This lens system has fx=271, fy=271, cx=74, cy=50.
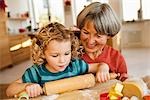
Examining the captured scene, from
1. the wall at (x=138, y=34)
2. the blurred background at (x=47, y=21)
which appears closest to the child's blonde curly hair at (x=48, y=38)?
the blurred background at (x=47, y=21)

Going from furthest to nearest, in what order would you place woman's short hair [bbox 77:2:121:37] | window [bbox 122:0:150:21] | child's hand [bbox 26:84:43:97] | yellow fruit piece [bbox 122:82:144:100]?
window [bbox 122:0:150:21] → woman's short hair [bbox 77:2:121:37] → child's hand [bbox 26:84:43:97] → yellow fruit piece [bbox 122:82:144:100]

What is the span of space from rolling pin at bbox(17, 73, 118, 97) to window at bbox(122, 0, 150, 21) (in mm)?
1614

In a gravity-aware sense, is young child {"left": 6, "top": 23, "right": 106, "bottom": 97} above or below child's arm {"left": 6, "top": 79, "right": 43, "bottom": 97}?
above

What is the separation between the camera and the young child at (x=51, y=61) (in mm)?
651

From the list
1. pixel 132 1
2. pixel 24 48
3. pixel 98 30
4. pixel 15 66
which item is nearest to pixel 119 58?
pixel 98 30

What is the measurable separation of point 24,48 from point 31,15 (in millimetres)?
638

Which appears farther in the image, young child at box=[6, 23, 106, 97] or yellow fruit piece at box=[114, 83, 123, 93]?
young child at box=[6, 23, 106, 97]

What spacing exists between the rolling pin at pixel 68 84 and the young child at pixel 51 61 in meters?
0.02

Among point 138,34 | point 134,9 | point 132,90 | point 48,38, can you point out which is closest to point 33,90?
point 48,38

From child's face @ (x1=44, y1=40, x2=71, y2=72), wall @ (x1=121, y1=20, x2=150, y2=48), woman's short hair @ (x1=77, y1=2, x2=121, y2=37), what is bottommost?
wall @ (x1=121, y1=20, x2=150, y2=48)

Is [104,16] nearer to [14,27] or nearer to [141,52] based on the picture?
[141,52]

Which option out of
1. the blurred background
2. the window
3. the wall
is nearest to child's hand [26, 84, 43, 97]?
the blurred background

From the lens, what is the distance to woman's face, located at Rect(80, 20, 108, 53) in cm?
78

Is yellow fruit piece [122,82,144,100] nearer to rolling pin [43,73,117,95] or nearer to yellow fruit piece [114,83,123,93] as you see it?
yellow fruit piece [114,83,123,93]
